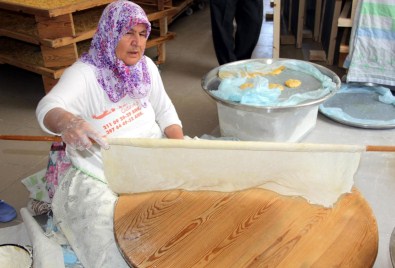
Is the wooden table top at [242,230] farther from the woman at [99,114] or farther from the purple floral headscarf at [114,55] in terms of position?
the purple floral headscarf at [114,55]

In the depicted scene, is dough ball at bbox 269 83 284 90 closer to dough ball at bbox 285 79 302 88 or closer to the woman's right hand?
dough ball at bbox 285 79 302 88

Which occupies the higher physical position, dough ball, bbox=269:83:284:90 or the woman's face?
the woman's face

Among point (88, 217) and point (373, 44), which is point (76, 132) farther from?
point (373, 44)

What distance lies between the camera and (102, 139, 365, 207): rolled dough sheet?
1149 mm

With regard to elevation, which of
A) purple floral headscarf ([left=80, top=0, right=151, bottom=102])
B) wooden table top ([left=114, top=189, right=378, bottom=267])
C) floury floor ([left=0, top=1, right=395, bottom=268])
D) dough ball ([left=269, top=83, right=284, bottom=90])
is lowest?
floury floor ([left=0, top=1, right=395, bottom=268])

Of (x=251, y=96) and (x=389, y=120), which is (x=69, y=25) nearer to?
(x=251, y=96)

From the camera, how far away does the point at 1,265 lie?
1402 mm

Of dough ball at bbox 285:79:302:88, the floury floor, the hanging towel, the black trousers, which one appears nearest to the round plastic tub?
dough ball at bbox 285:79:302:88

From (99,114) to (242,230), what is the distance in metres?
0.71

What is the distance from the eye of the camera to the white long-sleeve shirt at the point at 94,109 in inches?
52.6

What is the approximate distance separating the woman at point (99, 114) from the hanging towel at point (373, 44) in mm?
1504

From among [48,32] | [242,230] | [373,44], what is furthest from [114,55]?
[373,44]

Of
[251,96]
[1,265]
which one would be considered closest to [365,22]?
[251,96]

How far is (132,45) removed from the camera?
1459 millimetres
